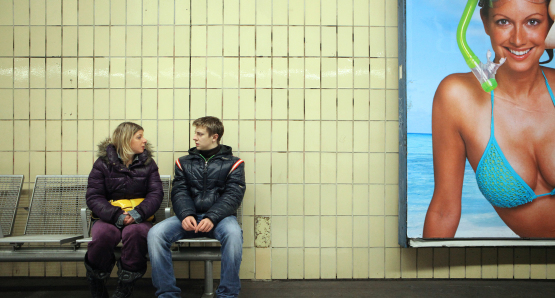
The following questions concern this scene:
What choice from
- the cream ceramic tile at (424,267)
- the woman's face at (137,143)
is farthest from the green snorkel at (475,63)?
the woman's face at (137,143)

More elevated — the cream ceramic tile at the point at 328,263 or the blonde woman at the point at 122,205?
the blonde woman at the point at 122,205

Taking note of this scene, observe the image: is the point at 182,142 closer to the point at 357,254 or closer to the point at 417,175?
the point at 357,254

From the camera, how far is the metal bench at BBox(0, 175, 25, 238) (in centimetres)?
283

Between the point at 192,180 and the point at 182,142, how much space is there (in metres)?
0.56

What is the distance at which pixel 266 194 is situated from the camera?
314 centimetres

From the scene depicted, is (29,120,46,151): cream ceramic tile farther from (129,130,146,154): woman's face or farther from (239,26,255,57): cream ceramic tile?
(239,26,255,57): cream ceramic tile

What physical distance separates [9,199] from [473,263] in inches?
161

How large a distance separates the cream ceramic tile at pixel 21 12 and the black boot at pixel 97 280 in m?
2.30

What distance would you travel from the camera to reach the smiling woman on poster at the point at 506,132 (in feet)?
9.73

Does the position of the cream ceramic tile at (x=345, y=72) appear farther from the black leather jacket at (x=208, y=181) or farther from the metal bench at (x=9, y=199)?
the metal bench at (x=9, y=199)

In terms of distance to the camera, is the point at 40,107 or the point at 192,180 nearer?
the point at 192,180

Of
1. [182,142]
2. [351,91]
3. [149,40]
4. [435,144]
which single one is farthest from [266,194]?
[149,40]

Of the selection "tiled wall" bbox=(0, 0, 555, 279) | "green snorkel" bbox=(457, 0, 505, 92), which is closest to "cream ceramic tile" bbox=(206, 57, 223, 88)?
"tiled wall" bbox=(0, 0, 555, 279)

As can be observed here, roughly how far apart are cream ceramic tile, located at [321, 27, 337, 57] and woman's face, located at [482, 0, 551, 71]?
1.31 metres
